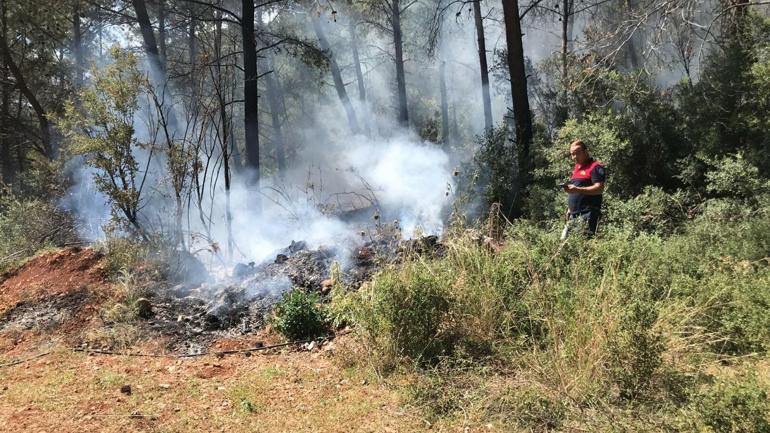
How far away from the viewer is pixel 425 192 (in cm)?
1016

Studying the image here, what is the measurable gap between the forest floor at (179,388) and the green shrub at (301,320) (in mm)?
173

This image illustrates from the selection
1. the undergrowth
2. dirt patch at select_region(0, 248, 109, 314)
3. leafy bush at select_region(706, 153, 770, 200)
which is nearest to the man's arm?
the undergrowth

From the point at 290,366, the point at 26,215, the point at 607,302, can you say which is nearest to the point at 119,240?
the point at 26,215

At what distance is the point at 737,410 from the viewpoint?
2.24 m

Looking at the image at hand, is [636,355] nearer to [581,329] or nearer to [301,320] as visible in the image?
[581,329]

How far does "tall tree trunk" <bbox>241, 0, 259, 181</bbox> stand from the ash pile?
4013 mm

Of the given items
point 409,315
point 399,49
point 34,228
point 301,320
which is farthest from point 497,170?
point 399,49

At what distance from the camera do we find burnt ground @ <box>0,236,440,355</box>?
5.14 m

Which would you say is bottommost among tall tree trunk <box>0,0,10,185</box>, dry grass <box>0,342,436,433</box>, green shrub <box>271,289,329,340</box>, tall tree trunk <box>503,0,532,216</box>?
dry grass <box>0,342,436,433</box>

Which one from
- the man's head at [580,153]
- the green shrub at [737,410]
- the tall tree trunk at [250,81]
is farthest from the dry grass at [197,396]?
the tall tree trunk at [250,81]

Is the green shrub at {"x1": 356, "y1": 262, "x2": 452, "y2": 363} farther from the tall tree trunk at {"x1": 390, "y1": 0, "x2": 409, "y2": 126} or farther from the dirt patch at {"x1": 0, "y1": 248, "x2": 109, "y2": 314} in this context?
the tall tree trunk at {"x1": 390, "y1": 0, "x2": 409, "y2": 126}

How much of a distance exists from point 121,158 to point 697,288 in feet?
25.3

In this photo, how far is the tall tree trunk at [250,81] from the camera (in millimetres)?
10516

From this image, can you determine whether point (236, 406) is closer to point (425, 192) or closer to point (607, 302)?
point (607, 302)
